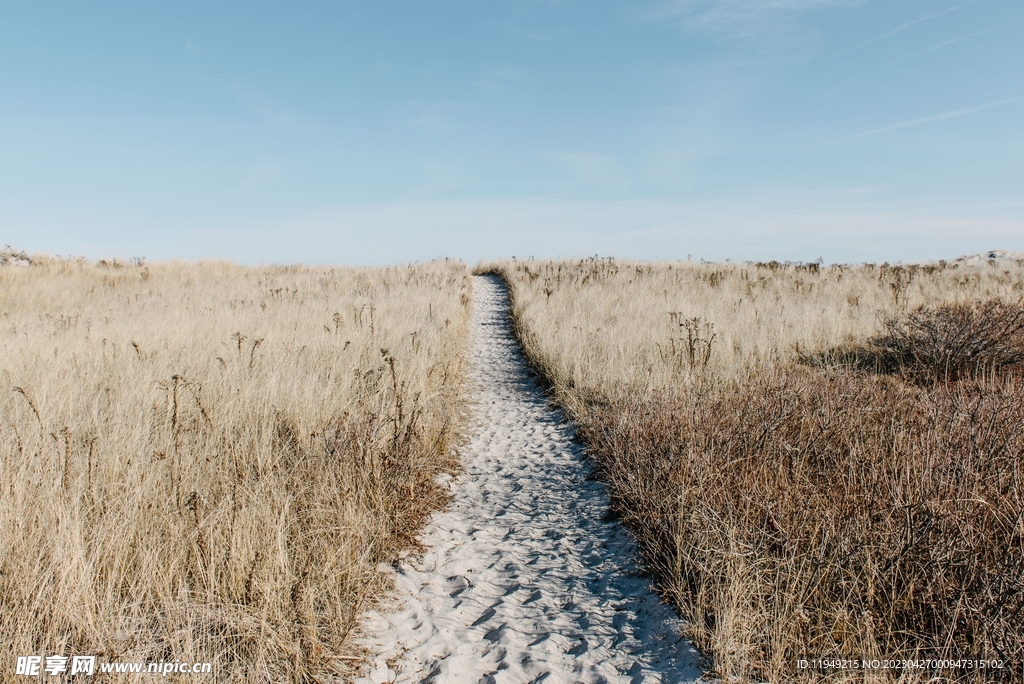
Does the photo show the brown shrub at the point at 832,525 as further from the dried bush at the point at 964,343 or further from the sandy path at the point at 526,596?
the dried bush at the point at 964,343

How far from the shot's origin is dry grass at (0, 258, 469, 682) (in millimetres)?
2512

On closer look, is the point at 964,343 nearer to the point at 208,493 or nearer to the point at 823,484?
the point at 823,484

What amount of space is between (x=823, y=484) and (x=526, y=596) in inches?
84.3

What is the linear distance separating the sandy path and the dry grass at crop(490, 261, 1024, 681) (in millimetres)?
231

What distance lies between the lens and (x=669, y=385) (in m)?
6.55

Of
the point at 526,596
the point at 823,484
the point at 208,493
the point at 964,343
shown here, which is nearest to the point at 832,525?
the point at 823,484

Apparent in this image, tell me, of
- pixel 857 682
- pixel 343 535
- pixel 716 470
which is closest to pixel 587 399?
pixel 716 470

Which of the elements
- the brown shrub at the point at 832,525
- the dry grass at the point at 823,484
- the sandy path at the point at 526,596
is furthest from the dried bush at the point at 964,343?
the sandy path at the point at 526,596

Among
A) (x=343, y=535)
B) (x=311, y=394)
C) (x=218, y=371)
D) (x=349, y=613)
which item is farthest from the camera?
(x=218, y=371)

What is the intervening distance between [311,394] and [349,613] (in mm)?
2994

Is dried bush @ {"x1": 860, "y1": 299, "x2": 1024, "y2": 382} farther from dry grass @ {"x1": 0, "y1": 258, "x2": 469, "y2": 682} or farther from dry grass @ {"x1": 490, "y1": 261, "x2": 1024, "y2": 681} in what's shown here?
dry grass @ {"x1": 0, "y1": 258, "x2": 469, "y2": 682}

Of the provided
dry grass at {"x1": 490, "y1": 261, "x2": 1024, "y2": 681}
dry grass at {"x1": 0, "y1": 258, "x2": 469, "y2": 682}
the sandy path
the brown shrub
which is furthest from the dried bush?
dry grass at {"x1": 0, "y1": 258, "x2": 469, "y2": 682}

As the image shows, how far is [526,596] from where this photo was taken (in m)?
3.33

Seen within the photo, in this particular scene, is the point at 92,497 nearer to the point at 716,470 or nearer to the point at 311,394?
the point at 311,394
